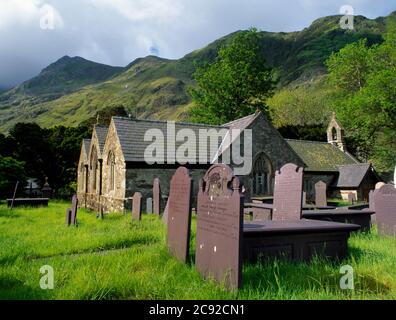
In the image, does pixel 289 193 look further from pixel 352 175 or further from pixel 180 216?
pixel 352 175

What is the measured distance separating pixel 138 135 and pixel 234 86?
68.7 feet

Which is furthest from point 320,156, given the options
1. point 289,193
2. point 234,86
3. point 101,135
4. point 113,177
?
point 289,193

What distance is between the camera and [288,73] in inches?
6885

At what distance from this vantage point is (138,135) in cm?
2169

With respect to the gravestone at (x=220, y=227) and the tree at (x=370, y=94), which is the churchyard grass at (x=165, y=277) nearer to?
the gravestone at (x=220, y=227)

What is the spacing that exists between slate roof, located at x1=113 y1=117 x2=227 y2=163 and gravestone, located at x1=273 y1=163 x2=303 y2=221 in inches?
454

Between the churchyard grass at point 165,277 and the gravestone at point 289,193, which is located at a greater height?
the gravestone at point 289,193

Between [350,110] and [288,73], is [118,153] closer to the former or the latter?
[350,110]

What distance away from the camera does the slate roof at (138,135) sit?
66.1 ft

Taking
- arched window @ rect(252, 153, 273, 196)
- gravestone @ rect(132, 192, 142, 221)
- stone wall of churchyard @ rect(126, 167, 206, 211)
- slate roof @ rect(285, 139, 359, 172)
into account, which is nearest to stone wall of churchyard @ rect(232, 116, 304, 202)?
arched window @ rect(252, 153, 273, 196)

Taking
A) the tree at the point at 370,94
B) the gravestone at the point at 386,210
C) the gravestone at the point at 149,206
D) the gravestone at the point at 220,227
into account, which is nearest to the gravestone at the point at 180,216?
the gravestone at the point at 220,227

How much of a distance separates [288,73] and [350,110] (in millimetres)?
146857

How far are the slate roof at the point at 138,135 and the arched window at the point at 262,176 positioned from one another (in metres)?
2.96

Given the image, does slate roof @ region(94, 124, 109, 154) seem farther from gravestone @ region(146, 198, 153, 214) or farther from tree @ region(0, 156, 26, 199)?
gravestone @ region(146, 198, 153, 214)
